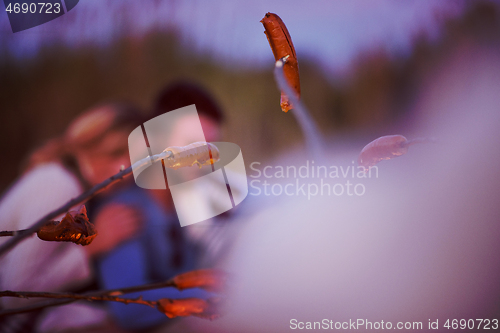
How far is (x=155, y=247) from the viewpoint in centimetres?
251

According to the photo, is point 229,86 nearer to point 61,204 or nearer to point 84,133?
point 84,133

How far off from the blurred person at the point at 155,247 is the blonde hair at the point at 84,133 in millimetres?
347

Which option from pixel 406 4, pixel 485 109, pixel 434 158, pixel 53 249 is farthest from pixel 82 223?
pixel 485 109

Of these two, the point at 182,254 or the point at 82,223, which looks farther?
the point at 182,254

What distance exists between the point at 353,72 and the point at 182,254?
1624 millimetres

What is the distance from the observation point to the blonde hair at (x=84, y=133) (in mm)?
2576

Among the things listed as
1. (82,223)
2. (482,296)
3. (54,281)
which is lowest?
(482,296)

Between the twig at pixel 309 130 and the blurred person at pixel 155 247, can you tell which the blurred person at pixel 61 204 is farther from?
the twig at pixel 309 130

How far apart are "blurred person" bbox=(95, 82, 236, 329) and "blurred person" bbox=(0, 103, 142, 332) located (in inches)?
3.0

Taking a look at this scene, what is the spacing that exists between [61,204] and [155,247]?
689 mm

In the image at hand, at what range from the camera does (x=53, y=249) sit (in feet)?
8.35

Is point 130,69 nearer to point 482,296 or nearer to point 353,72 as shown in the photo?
point 353,72

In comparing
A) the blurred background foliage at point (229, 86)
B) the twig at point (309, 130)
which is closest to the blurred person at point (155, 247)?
the blurred background foliage at point (229, 86)

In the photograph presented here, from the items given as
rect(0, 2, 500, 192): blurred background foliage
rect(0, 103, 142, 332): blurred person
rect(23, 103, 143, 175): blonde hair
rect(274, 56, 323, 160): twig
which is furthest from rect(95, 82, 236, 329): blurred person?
rect(274, 56, 323, 160): twig
